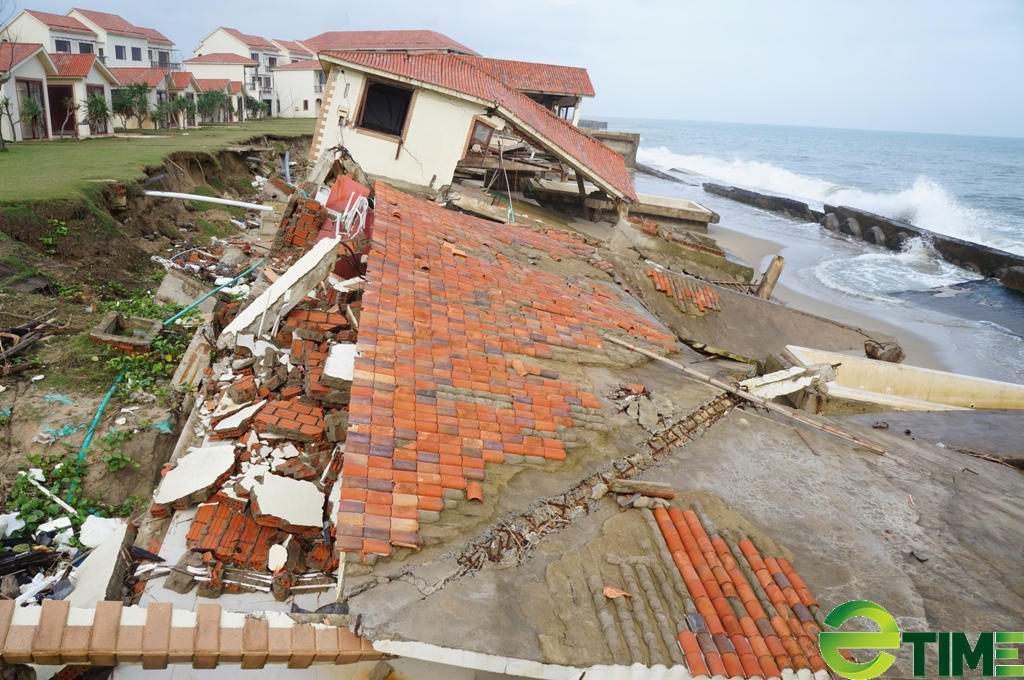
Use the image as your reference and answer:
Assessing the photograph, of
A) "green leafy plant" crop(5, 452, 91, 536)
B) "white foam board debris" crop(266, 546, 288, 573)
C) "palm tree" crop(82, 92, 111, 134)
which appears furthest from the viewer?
"palm tree" crop(82, 92, 111, 134)

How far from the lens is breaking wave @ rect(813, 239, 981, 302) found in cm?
2586

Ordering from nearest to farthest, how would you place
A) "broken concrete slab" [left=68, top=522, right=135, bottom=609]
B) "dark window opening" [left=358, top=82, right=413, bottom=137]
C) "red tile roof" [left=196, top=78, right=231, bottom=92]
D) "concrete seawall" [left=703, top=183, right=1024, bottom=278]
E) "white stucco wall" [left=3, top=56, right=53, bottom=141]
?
"broken concrete slab" [left=68, top=522, right=135, bottom=609] < "dark window opening" [left=358, top=82, right=413, bottom=137] < "white stucco wall" [left=3, top=56, right=53, bottom=141] < "concrete seawall" [left=703, top=183, right=1024, bottom=278] < "red tile roof" [left=196, top=78, right=231, bottom=92]

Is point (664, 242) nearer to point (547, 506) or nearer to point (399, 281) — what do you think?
point (399, 281)

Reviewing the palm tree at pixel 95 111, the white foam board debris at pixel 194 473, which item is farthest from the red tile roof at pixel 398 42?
the white foam board debris at pixel 194 473

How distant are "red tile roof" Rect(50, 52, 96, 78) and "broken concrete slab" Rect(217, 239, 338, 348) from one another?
34010mm

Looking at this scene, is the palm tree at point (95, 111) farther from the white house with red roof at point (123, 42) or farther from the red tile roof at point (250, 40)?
the red tile roof at point (250, 40)

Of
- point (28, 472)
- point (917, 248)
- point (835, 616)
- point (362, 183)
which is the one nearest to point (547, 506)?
point (835, 616)

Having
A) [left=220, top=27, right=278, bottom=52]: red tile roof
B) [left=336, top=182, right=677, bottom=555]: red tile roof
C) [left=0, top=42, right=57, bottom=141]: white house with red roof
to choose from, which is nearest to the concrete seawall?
[left=336, top=182, right=677, bottom=555]: red tile roof

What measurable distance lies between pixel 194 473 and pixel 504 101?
604 inches

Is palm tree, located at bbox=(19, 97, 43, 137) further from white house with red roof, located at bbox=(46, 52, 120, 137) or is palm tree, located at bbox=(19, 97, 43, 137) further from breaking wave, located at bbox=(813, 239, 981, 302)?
breaking wave, located at bbox=(813, 239, 981, 302)

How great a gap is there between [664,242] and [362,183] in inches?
335

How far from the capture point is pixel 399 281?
6805mm

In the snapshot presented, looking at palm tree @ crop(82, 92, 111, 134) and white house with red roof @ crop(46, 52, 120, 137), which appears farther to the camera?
white house with red roof @ crop(46, 52, 120, 137)

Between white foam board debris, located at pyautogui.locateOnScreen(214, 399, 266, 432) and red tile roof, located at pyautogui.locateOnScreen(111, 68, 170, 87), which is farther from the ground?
white foam board debris, located at pyautogui.locateOnScreen(214, 399, 266, 432)
